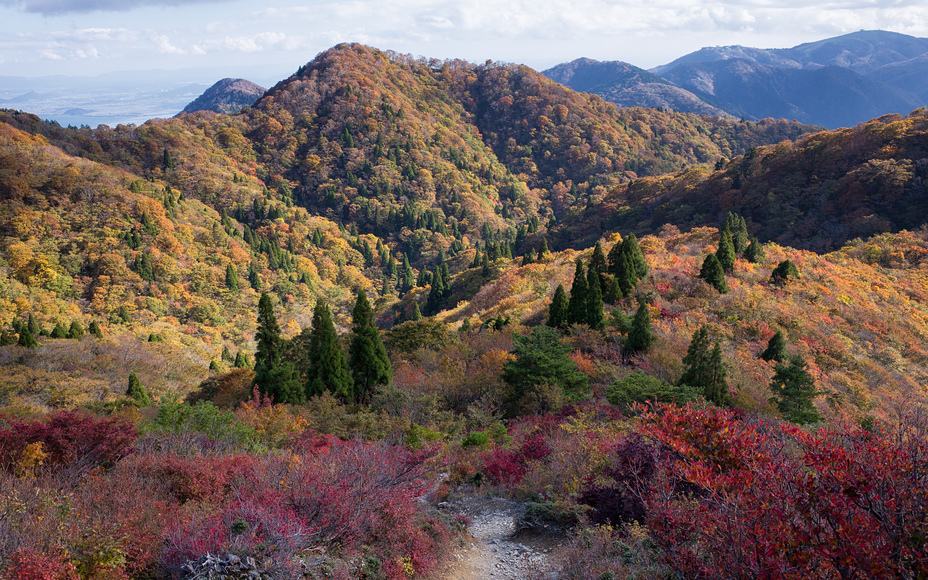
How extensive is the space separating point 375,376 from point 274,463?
15.6 meters

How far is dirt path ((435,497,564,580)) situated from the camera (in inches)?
377

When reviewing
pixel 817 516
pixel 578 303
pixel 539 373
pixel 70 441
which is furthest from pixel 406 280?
pixel 817 516

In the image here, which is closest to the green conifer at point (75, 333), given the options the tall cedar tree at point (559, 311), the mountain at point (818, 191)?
the tall cedar tree at point (559, 311)

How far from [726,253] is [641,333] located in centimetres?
1436

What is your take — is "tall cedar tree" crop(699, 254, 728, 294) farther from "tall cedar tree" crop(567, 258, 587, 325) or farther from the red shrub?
the red shrub

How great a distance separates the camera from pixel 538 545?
412 inches

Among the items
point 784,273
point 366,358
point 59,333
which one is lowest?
point 59,333

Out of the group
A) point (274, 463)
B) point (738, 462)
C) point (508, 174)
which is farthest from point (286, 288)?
point (508, 174)

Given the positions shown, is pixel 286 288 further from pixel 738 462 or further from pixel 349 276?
pixel 738 462

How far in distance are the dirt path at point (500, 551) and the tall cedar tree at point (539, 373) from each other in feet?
25.9

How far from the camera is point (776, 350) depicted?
72.1ft

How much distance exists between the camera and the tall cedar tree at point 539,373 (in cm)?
1969

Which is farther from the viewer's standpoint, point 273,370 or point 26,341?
point 26,341

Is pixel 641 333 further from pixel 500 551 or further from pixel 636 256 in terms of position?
pixel 500 551
